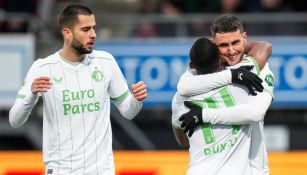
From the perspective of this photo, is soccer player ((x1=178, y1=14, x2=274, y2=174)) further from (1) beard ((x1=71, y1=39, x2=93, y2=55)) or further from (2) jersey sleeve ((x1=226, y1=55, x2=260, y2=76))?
(1) beard ((x1=71, y1=39, x2=93, y2=55))

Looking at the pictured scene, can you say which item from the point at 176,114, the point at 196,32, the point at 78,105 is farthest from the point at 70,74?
the point at 196,32

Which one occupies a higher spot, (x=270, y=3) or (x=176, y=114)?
(x=270, y=3)

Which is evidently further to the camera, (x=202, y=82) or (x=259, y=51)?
(x=259, y=51)

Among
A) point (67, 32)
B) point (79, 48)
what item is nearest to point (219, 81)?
point (79, 48)

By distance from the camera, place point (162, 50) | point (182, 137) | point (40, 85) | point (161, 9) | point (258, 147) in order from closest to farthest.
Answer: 1. point (258, 147)
2. point (40, 85)
3. point (182, 137)
4. point (162, 50)
5. point (161, 9)

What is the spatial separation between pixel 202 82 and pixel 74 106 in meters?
1.00

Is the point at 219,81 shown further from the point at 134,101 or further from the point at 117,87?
the point at 117,87

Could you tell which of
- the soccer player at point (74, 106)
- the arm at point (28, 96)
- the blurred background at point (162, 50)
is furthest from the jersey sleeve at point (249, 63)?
the blurred background at point (162, 50)

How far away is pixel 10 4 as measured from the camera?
14.7 metres

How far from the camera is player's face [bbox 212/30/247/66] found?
6.86m

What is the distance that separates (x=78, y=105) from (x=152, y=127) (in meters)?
7.20

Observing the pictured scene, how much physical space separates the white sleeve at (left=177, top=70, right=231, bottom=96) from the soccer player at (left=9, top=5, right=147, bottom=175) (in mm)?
446

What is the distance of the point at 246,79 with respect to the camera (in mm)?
6793

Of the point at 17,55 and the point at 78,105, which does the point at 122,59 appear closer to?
the point at 17,55
